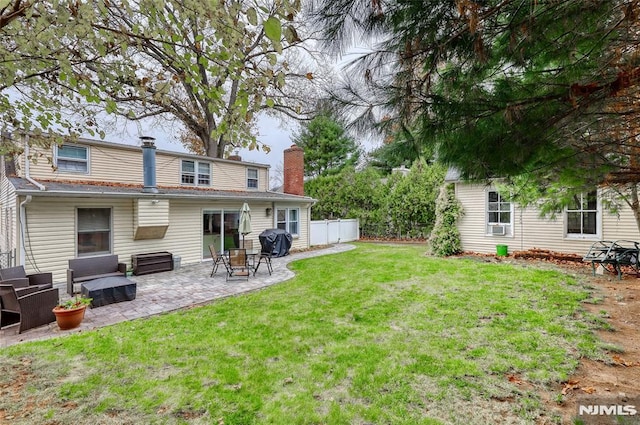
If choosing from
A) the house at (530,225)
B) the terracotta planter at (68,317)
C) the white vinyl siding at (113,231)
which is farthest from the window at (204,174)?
the house at (530,225)

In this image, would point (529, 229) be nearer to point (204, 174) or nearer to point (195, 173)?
point (204, 174)

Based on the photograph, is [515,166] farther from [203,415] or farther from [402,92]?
[203,415]

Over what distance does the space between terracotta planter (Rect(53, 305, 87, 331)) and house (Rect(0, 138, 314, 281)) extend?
125 inches

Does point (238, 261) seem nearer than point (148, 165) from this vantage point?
Yes

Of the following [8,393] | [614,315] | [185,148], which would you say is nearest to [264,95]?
[8,393]

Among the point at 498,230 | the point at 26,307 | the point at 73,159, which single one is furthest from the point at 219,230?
the point at 498,230

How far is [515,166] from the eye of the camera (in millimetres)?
3416

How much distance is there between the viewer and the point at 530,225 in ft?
34.8

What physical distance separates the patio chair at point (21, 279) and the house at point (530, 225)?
415 inches

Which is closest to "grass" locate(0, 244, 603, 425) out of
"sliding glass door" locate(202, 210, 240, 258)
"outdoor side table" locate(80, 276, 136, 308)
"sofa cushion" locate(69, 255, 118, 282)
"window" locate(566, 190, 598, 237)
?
"outdoor side table" locate(80, 276, 136, 308)

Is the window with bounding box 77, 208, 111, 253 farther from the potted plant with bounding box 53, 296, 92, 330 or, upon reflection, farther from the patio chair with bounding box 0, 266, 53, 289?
the potted plant with bounding box 53, 296, 92, 330

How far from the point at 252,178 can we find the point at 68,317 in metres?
10.7

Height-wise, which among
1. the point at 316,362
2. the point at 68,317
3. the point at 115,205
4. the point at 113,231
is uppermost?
the point at 115,205

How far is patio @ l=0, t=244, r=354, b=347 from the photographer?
190 inches
